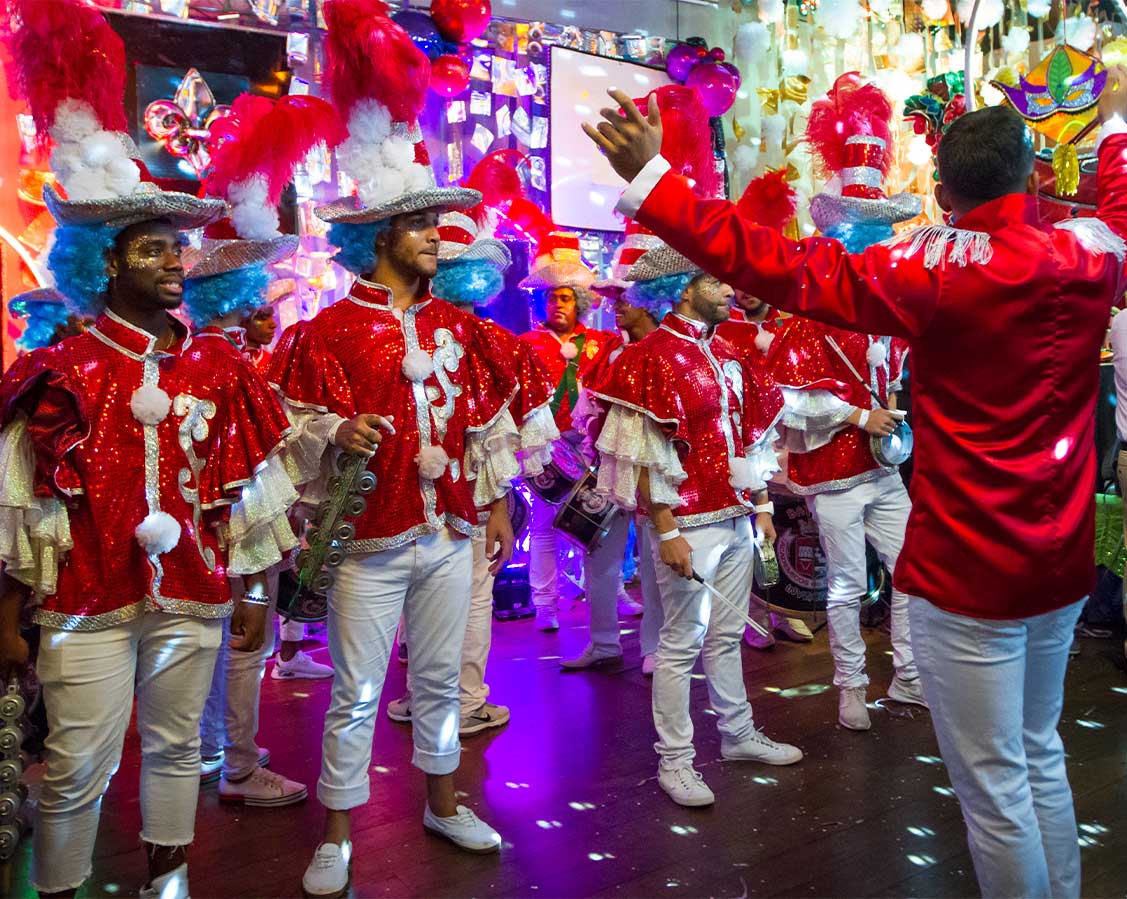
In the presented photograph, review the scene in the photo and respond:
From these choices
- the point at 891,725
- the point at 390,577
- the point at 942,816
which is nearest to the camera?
the point at 390,577

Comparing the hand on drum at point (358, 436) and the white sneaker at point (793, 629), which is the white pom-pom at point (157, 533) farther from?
the white sneaker at point (793, 629)

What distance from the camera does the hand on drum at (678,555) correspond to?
9.71 ft

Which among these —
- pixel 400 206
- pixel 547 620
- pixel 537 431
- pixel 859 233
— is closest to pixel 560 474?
pixel 547 620

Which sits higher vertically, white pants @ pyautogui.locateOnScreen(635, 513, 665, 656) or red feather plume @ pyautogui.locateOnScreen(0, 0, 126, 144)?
red feather plume @ pyautogui.locateOnScreen(0, 0, 126, 144)

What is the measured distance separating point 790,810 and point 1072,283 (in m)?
1.87

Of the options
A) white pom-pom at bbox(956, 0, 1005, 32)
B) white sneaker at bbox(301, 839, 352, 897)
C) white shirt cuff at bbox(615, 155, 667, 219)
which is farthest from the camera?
white pom-pom at bbox(956, 0, 1005, 32)

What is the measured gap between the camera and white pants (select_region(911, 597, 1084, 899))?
1.74 m

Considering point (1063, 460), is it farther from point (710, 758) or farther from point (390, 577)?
point (710, 758)

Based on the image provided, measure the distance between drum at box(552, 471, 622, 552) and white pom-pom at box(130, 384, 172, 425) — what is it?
7.61 ft

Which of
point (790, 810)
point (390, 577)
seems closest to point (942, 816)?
point (790, 810)

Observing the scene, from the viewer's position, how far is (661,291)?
10.9 feet

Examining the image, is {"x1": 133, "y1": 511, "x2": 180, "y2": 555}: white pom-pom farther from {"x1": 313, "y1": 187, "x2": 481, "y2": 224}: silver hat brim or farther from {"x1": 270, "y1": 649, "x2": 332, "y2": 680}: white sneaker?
{"x1": 270, "y1": 649, "x2": 332, "y2": 680}: white sneaker

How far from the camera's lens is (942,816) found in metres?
2.87

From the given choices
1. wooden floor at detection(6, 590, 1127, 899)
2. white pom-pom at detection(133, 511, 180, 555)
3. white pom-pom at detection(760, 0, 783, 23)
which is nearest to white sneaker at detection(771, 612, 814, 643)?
wooden floor at detection(6, 590, 1127, 899)
